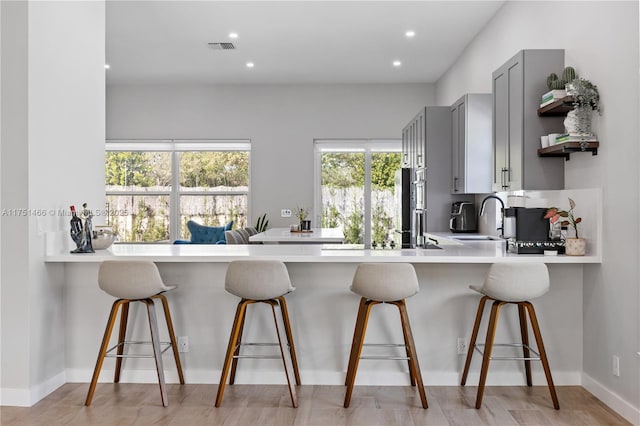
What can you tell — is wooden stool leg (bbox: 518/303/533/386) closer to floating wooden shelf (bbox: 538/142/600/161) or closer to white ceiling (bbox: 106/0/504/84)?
floating wooden shelf (bbox: 538/142/600/161)

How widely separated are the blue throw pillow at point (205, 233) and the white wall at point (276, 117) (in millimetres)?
742

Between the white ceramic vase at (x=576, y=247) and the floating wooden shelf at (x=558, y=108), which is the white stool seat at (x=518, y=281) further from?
the floating wooden shelf at (x=558, y=108)

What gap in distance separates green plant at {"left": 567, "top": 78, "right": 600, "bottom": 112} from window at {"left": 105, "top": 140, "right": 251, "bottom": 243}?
5.78 meters

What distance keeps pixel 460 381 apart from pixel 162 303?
202 cm

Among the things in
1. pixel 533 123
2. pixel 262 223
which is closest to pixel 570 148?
pixel 533 123

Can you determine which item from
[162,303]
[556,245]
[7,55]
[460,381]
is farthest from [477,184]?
[7,55]

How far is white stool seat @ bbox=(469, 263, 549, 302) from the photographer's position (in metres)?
2.98

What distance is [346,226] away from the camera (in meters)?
8.38

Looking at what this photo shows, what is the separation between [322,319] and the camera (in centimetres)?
350

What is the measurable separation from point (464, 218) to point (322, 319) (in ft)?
9.42

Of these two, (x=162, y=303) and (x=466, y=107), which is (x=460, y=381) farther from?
(x=466, y=107)

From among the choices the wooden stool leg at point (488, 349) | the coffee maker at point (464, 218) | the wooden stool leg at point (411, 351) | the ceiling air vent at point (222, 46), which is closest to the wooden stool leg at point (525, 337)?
the wooden stool leg at point (488, 349)

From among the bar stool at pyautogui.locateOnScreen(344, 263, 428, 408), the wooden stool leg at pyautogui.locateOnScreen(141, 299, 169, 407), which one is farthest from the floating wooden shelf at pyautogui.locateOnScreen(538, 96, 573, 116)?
the wooden stool leg at pyautogui.locateOnScreen(141, 299, 169, 407)

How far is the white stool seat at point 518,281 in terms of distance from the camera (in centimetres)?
298
